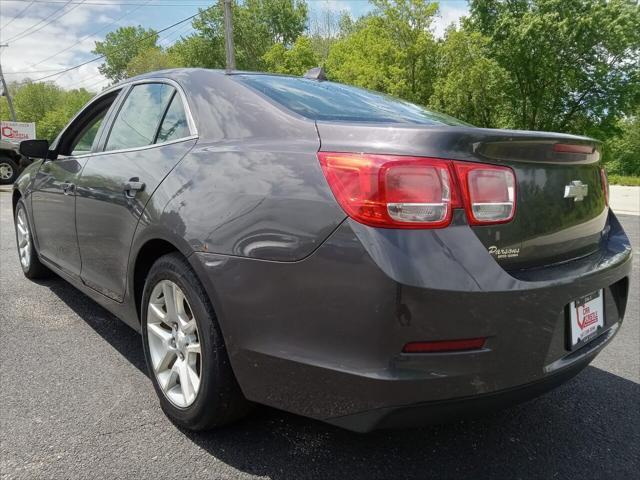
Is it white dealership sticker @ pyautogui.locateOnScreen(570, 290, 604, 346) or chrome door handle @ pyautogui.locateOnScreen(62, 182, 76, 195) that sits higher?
chrome door handle @ pyautogui.locateOnScreen(62, 182, 76, 195)

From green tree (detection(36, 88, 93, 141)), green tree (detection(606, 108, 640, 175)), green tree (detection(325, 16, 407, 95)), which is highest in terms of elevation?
green tree (detection(325, 16, 407, 95))

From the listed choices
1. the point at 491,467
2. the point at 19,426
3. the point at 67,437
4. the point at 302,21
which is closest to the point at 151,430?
the point at 67,437

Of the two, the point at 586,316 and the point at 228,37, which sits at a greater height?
the point at 228,37

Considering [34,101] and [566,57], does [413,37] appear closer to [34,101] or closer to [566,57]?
[566,57]

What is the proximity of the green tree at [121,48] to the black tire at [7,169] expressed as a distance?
64326 millimetres

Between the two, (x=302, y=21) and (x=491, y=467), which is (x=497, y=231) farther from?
(x=302, y=21)

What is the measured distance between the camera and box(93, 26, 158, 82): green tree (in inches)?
2931

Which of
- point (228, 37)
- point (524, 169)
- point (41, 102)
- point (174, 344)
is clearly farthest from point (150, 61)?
point (524, 169)

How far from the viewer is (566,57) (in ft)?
86.4

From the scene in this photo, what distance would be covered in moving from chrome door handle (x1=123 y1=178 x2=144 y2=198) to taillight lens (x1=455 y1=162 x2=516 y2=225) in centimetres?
→ 143

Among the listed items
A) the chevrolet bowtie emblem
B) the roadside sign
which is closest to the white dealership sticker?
the chevrolet bowtie emblem

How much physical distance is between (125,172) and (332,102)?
1052 mm

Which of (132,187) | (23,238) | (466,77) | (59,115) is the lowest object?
(59,115)

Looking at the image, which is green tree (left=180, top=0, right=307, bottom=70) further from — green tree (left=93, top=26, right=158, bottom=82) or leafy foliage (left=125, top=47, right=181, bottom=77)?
green tree (left=93, top=26, right=158, bottom=82)
